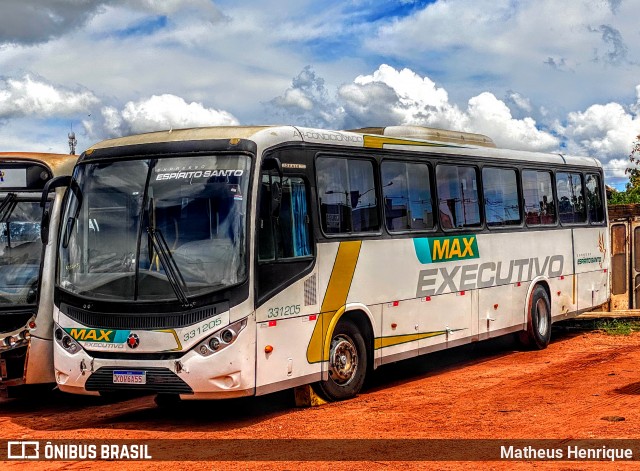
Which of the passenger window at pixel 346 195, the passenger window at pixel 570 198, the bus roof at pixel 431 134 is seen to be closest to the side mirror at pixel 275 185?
the passenger window at pixel 346 195

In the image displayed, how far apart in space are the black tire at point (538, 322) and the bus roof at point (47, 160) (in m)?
8.60

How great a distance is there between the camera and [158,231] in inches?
429

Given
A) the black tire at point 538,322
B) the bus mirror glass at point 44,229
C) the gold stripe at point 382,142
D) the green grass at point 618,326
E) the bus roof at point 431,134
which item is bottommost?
the green grass at point 618,326

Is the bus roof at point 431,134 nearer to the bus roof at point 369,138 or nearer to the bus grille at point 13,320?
the bus roof at point 369,138

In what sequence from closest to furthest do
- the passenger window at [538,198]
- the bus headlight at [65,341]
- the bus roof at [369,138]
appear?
the bus headlight at [65,341], the bus roof at [369,138], the passenger window at [538,198]

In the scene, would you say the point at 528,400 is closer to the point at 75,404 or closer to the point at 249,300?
the point at 249,300

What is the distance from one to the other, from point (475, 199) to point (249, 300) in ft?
20.7

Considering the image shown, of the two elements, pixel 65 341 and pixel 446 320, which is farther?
pixel 446 320

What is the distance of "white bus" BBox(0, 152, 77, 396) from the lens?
1227cm

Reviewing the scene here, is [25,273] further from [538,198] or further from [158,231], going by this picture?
[538,198]

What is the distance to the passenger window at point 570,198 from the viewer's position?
19386 millimetres

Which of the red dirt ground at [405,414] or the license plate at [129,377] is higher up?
the license plate at [129,377]

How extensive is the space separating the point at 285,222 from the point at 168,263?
151 cm

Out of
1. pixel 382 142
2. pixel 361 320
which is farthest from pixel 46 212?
pixel 382 142
